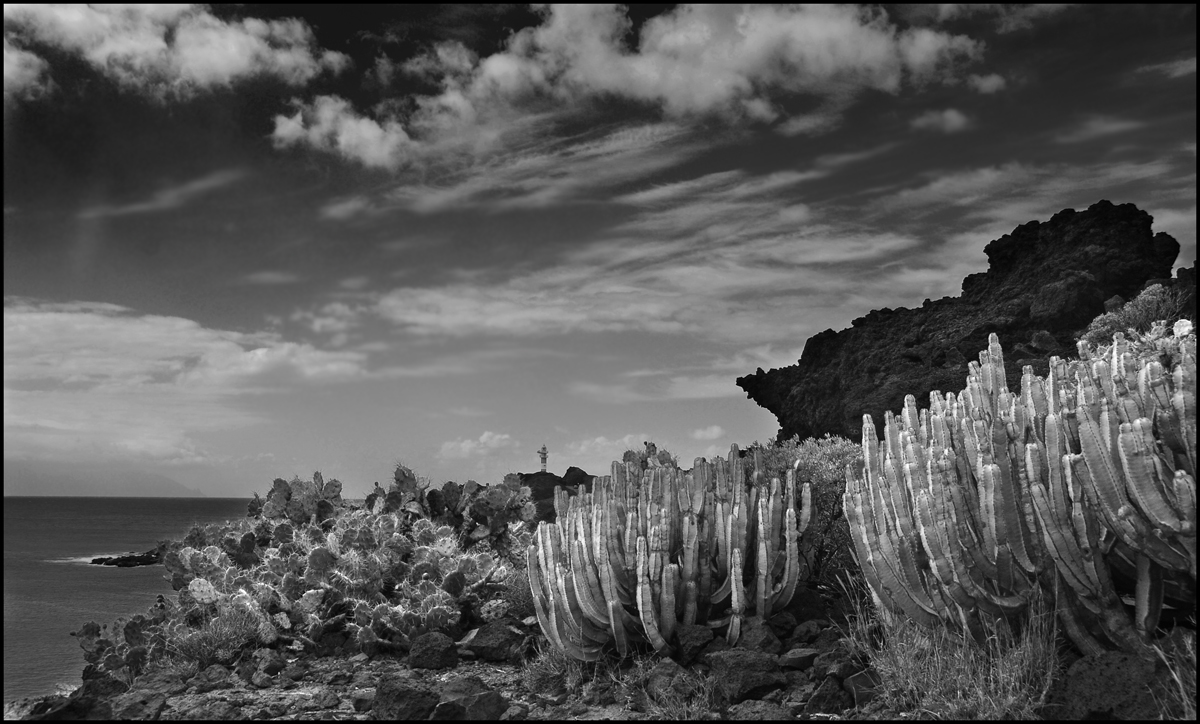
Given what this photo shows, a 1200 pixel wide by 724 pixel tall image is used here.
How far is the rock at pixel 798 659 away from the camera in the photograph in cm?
578

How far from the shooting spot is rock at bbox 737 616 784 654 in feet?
19.2

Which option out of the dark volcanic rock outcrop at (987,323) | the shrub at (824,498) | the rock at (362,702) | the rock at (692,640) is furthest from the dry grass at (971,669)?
the dark volcanic rock outcrop at (987,323)

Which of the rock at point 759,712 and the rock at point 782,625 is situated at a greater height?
the rock at point 782,625

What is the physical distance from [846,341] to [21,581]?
2908 centimetres

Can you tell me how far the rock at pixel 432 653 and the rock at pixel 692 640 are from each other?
5.95 feet

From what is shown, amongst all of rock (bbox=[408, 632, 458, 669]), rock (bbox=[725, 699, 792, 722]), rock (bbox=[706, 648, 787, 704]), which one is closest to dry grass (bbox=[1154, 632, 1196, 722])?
rock (bbox=[725, 699, 792, 722])

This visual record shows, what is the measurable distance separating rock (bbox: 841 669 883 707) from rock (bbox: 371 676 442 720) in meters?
2.31

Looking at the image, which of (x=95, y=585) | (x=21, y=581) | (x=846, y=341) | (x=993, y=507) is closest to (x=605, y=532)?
(x=993, y=507)

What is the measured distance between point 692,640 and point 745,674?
49 cm

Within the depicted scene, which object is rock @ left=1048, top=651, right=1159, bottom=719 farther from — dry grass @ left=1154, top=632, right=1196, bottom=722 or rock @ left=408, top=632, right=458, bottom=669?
rock @ left=408, top=632, right=458, bottom=669

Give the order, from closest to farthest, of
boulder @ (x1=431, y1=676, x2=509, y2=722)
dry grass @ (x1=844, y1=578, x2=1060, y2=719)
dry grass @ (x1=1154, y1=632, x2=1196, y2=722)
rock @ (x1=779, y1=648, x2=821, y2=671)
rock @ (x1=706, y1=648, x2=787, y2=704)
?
dry grass @ (x1=1154, y1=632, x2=1196, y2=722) < dry grass @ (x1=844, y1=578, x2=1060, y2=719) < boulder @ (x1=431, y1=676, x2=509, y2=722) < rock @ (x1=706, y1=648, x2=787, y2=704) < rock @ (x1=779, y1=648, x2=821, y2=671)

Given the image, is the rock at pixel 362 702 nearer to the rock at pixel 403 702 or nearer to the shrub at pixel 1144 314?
the rock at pixel 403 702

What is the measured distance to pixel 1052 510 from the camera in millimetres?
4754

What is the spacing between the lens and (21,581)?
3241 centimetres
